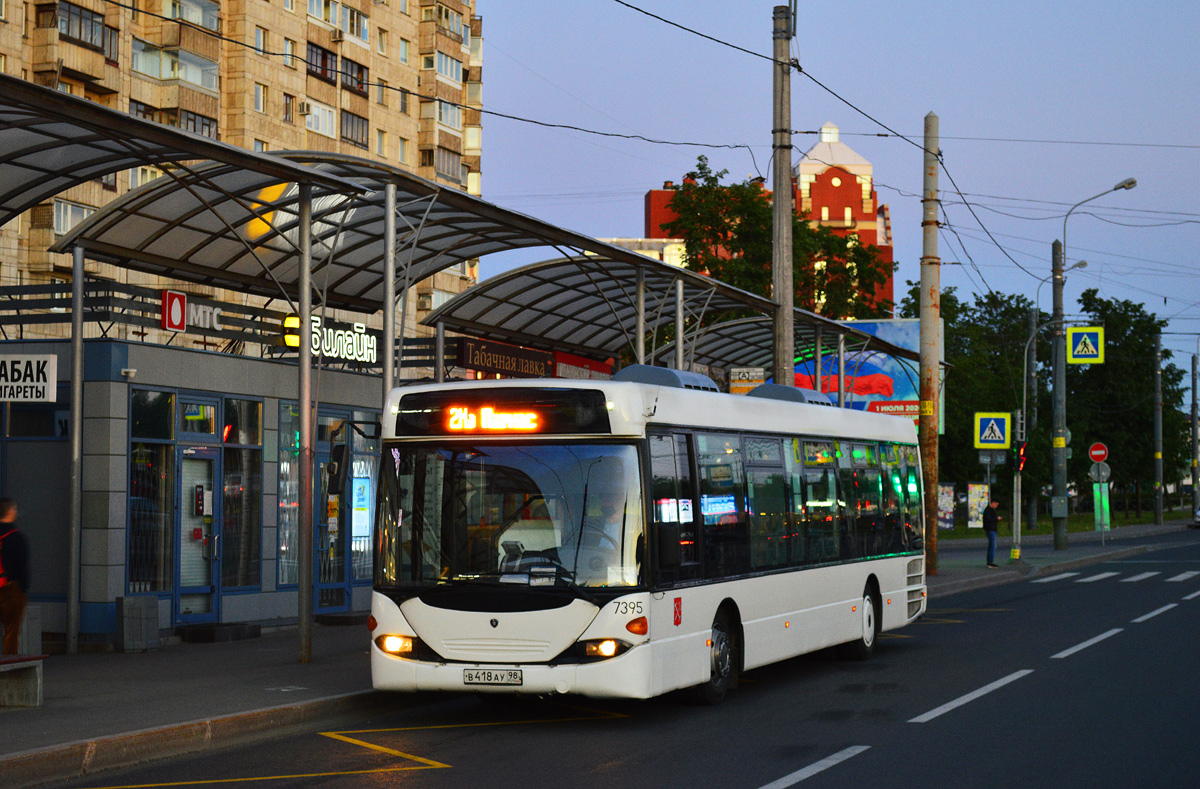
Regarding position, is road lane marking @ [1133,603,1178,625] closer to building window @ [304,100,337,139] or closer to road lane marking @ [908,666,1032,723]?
road lane marking @ [908,666,1032,723]

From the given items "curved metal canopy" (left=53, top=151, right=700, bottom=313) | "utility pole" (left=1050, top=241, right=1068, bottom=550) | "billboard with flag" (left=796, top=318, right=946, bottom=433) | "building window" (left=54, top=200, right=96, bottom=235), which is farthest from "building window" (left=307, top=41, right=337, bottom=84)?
"curved metal canopy" (left=53, top=151, right=700, bottom=313)

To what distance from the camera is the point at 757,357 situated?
3747cm

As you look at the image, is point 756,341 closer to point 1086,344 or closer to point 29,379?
point 1086,344

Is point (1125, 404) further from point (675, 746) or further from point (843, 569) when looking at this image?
point (675, 746)

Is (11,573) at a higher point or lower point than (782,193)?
lower

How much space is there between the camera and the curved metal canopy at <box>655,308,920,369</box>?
100ft

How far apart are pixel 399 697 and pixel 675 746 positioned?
347 centimetres

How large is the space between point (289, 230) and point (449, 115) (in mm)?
54432

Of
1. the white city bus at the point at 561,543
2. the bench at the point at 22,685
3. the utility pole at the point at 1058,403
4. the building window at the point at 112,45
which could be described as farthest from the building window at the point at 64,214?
the white city bus at the point at 561,543

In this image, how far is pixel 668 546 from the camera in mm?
11555

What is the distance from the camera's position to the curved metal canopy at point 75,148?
11578 mm

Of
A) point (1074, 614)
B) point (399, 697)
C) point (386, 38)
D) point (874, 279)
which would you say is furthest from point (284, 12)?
point (399, 697)

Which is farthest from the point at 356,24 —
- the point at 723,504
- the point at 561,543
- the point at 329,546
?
the point at 561,543

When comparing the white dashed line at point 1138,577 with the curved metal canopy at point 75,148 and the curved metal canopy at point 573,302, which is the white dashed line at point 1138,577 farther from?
the curved metal canopy at point 75,148
